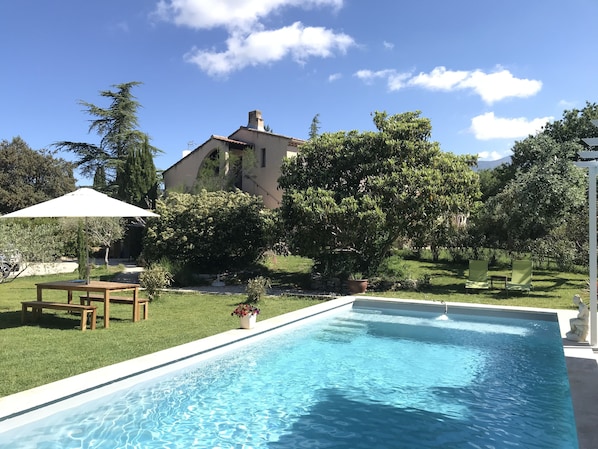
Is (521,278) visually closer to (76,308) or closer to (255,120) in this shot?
(76,308)

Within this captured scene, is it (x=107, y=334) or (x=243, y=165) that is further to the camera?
(x=243, y=165)

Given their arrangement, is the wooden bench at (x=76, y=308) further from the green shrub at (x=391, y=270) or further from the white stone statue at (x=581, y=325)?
the green shrub at (x=391, y=270)

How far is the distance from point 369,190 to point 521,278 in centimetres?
599

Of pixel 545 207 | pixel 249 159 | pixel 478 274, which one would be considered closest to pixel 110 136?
pixel 249 159

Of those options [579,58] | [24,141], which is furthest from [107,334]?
[24,141]

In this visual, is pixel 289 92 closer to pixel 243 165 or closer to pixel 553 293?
pixel 243 165

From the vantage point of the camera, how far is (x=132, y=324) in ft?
31.4

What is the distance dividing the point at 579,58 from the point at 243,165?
22625 millimetres

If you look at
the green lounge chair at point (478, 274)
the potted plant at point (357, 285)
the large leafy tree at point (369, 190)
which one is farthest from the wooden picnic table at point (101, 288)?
the green lounge chair at point (478, 274)

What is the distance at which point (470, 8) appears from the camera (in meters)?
12.5

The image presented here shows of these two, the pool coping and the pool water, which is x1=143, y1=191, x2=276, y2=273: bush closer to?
the pool coping

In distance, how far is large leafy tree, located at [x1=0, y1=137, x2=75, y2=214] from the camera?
43375mm

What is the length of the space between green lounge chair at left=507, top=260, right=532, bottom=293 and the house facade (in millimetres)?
16498

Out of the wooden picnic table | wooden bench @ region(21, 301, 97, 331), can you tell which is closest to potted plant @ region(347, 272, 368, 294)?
the wooden picnic table
